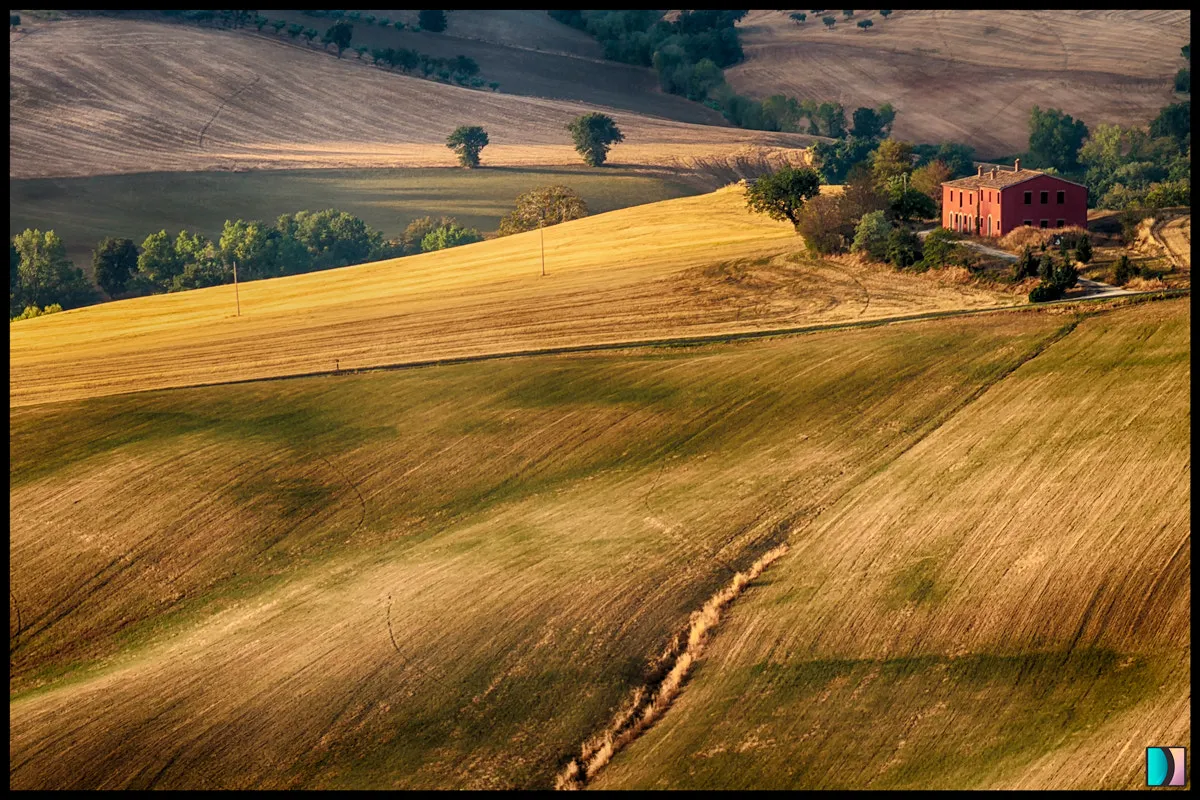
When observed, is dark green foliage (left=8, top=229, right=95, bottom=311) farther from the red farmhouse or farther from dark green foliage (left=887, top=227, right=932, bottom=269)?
the red farmhouse

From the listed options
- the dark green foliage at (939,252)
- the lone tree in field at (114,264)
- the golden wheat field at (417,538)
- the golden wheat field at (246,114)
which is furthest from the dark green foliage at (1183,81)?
the lone tree in field at (114,264)

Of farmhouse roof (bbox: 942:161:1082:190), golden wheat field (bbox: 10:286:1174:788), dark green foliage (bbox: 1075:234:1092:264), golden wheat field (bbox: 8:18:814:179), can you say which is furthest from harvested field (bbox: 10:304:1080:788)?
golden wheat field (bbox: 8:18:814:179)

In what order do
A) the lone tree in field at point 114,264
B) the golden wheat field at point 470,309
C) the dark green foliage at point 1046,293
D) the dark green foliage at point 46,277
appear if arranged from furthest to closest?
the lone tree in field at point 114,264 < the dark green foliage at point 46,277 < the golden wheat field at point 470,309 < the dark green foliage at point 1046,293

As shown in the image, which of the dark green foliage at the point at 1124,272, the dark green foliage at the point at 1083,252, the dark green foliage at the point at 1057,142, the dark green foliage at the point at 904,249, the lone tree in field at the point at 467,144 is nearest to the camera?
the dark green foliage at the point at 1124,272

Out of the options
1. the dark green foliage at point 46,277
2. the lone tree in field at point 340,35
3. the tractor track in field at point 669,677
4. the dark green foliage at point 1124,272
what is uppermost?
the lone tree in field at point 340,35

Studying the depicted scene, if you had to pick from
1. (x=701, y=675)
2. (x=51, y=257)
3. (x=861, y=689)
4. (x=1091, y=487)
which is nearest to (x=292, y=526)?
(x=701, y=675)

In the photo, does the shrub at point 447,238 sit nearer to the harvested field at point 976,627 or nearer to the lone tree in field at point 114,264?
the lone tree in field at point 114,264
